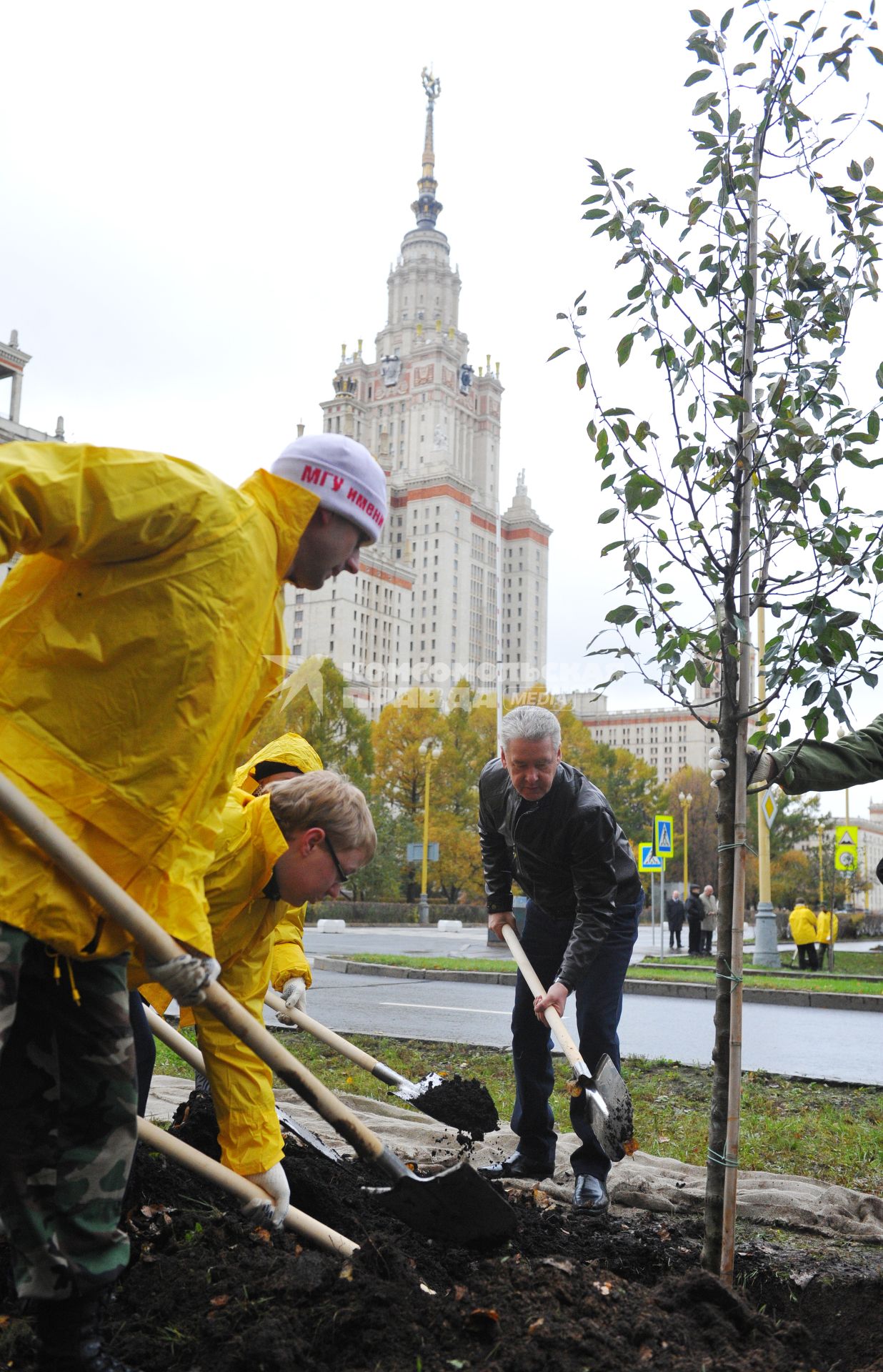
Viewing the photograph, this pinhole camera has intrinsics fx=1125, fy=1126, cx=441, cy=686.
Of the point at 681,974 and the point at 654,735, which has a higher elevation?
the point at 654,735

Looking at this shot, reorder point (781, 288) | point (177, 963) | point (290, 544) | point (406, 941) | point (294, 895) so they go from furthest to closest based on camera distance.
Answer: point (406, 941) → point (781, 288) → point (294, 895) → point (290, 544) → point (177, 963)

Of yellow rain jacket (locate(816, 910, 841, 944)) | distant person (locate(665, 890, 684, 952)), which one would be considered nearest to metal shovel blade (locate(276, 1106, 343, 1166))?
yellow rain jacket (locate(816, 910, 841, 944))

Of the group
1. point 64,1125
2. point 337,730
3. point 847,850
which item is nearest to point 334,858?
point 64,1125

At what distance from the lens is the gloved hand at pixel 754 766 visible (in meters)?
3.32

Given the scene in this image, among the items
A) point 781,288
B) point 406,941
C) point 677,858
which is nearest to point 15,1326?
point 781,288

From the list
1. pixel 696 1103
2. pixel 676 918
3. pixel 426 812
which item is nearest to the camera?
pixel 696 1103

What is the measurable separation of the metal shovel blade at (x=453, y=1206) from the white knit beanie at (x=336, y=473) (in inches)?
67.2

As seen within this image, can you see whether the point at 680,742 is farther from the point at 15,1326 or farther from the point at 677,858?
the point at 15,1326

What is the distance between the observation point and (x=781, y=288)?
11.2 ft

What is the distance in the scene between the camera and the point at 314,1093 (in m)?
2.78

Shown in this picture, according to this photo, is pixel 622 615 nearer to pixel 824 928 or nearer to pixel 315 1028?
pixel 315 1028

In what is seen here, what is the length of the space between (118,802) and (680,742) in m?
122

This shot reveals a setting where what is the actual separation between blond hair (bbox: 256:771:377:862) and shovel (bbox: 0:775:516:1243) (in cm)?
52

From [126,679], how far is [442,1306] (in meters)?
1.57
